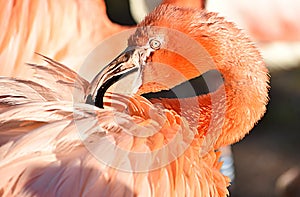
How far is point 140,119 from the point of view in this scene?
1902mm

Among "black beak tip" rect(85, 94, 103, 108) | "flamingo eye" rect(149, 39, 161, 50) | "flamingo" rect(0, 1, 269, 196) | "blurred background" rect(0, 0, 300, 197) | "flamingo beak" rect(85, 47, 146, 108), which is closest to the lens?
"flamingo" rect(0, 1, 269, 196)

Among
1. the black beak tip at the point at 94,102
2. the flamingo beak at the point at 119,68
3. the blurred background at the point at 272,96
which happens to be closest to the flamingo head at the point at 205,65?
the flamingo beak at the point at 119,68

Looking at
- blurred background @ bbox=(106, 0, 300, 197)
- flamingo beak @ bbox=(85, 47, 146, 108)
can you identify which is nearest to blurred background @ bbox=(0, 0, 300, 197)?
blurred background @ bbox=(106, 0, 300, 197)

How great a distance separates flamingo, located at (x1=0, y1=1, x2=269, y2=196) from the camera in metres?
1.72

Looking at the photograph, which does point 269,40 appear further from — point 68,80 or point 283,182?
point 68,80

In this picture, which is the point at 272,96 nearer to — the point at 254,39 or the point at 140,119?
the point at 254,39

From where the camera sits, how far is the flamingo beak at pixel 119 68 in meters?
2.21

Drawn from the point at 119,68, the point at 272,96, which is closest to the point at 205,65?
the point at 119,68

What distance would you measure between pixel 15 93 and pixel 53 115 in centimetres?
17

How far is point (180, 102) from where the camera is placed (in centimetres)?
222

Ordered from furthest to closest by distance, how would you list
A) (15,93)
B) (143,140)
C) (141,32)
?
(141,32)
(15,93)
(143,140)

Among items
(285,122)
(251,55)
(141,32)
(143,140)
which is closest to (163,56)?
(141,32)

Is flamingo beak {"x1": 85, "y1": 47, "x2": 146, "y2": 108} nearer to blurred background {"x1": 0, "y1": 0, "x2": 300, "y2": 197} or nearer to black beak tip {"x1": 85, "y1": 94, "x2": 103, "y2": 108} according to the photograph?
black beak tip {"x1": 85, "y1": 94, "x2": 103, "y2": 108}

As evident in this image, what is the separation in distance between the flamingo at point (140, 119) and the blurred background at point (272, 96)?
68 centimetres
